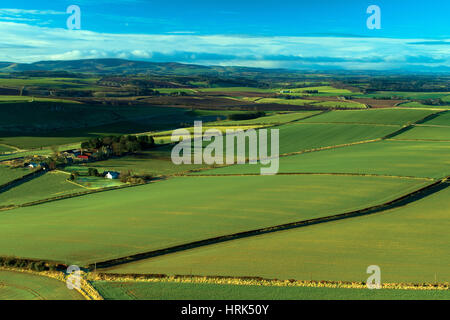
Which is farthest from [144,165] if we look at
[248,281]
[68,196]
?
[248,281]

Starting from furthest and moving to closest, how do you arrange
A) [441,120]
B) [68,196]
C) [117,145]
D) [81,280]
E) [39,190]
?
[441,120] < [117,145] < [39,190] < [68,196] < [81,280]

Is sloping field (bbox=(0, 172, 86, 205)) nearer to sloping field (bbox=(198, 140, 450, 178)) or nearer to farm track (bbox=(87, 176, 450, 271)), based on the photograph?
sloping field (bbox=(198, 140, 450, 178))

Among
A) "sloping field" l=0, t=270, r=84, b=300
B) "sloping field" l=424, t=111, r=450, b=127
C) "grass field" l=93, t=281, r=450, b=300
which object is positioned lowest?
"sloping field" l=0, t=270, r=84, b=300

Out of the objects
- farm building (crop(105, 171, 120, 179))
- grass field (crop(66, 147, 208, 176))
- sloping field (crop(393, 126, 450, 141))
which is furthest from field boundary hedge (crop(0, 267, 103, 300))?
sloping field (crop(393, 126, 450, 141))

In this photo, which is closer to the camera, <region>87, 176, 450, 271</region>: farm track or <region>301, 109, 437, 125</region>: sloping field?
<region>87, 176, 450, 271</region>: farm track

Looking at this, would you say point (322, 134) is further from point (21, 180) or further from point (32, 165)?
point (21, 180)

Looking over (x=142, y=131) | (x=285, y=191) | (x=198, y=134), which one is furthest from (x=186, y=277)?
(x=142, y=131)
